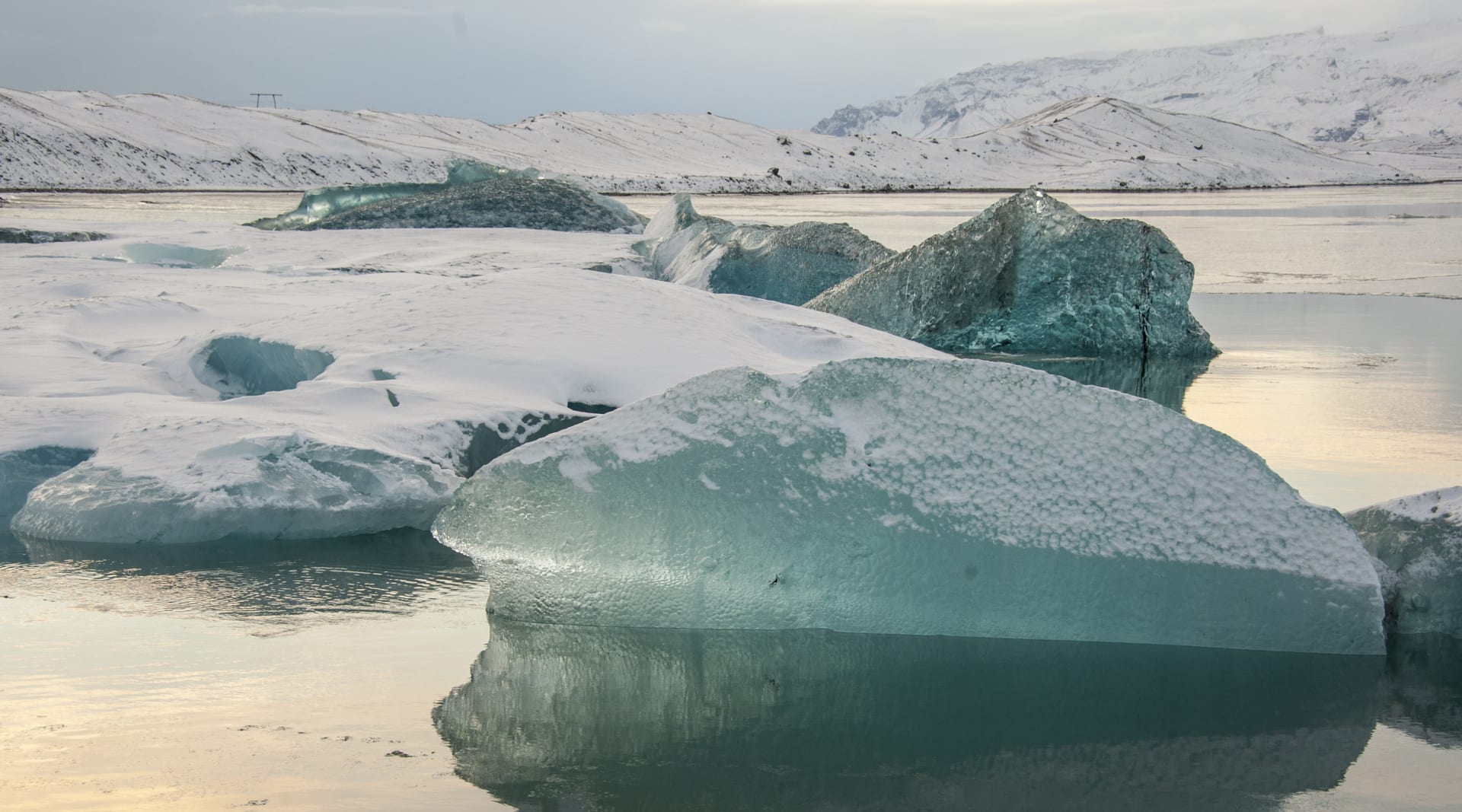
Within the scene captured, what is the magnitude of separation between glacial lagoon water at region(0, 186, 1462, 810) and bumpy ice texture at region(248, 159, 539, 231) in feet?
30.6

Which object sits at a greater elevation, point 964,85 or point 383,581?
point 964,85

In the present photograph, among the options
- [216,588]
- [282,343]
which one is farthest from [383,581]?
[282,343]

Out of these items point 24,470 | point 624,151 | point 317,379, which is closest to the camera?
point 24,470

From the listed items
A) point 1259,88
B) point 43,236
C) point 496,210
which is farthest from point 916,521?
point 1259,88

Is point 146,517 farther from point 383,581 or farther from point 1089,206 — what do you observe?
point 1089,206

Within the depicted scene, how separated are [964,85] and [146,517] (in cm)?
12898

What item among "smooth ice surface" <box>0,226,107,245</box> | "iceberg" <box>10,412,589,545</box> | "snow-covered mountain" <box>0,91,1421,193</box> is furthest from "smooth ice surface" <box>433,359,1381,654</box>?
"snow-covered mountain" <box>0,91,1421,193</box>

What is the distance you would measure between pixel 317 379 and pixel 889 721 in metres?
2.58

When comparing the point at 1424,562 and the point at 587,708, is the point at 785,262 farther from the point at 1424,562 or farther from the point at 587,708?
the point at 587,708

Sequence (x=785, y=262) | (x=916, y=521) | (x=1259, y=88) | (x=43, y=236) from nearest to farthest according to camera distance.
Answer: (x=916, y=521) → (x=785, y=262) → (x=43, y=236) → (x=1259, y=88)

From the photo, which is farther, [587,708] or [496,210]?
[496,210]

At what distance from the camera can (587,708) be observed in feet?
7.41

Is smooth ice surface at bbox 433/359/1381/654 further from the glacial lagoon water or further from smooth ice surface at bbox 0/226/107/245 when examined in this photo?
smooth ice surface at bbox 0/226/107/245

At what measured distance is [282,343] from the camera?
178 inches
